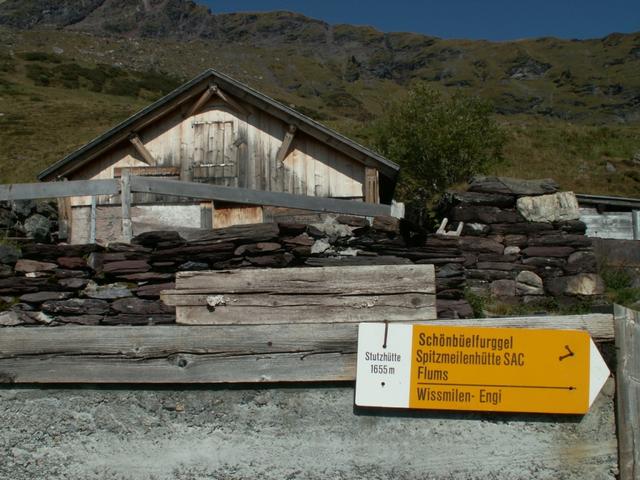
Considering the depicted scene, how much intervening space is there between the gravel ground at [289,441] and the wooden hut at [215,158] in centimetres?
969

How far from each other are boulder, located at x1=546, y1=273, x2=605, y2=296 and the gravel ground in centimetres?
383

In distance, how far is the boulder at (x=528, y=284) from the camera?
6.98m

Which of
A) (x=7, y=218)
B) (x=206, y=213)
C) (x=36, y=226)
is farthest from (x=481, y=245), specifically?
(x=7, y=218)

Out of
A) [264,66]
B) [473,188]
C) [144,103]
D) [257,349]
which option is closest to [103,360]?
[257,349]

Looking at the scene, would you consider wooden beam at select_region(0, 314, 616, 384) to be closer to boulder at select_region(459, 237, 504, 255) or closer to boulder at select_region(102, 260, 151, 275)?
boulder at select_region(102, 260, 151, 275)

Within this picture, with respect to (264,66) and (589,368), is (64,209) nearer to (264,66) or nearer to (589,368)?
(589,368)

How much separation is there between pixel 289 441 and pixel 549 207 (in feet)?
15.8

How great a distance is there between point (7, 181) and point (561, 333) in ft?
104

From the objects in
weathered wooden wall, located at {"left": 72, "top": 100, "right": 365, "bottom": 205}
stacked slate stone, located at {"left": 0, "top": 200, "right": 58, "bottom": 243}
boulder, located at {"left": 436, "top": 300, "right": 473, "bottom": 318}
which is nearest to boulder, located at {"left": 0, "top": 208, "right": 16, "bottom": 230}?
stacked slate stone, located at {"left": 0, "top": 200, "right": 58, "bottom": 243}

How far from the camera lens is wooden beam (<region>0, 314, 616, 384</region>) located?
3.12 metres

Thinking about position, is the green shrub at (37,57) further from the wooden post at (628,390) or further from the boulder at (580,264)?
the wooden post at (628,390)

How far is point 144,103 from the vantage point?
5753 centimetres

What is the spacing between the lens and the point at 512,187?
22.3 feet

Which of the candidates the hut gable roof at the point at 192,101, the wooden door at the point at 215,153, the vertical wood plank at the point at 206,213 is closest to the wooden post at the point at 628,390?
the hut gable roof at the point at 192,101
